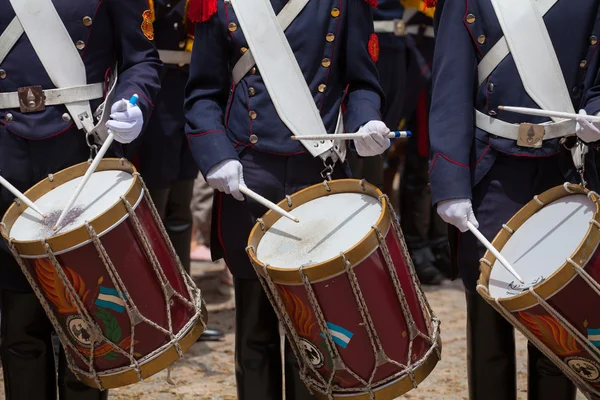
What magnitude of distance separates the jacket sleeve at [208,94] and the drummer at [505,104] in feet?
2.23

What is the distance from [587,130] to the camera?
3.06 meters

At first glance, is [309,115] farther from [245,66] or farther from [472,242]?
[472,242]

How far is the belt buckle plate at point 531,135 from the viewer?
3.21 metres

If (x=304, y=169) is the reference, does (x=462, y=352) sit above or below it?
below

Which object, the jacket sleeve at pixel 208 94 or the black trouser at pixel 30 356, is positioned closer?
the jacket sleeve at pixel 208 94

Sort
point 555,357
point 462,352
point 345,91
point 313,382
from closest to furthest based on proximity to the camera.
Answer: point 555,357
point 313,382
point 345,91
point 462,352

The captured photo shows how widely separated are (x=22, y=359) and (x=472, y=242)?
5.02ft

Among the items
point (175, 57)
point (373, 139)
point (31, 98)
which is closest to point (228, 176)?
point (373, 139)

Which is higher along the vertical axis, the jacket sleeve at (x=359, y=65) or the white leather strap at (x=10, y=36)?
the white leather strap at (x=10, y=36)

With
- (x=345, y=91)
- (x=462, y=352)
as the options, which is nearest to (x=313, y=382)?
(x=345, y=91)

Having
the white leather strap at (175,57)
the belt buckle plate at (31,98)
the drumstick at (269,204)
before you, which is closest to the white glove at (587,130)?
the drumstick at (269,204)

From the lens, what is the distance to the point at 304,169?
3.38 m

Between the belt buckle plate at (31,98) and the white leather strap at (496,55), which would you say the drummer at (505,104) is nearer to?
the white leather strap at (496,55)

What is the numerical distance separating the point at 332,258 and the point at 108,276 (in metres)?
0.66
